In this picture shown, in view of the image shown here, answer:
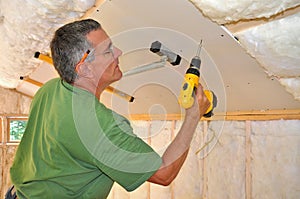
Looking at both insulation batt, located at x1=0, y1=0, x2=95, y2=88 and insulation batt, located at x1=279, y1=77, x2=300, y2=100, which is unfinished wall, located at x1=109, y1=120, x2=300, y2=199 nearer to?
insulation batt, located at x1=279, y1=77, x2=300, y2=100

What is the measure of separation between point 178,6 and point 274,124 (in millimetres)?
917

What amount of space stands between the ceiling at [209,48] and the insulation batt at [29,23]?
15cm

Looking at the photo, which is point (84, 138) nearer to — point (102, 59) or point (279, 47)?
point (102, 59)

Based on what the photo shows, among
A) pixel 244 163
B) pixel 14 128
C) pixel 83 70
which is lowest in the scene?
pixel 244 163

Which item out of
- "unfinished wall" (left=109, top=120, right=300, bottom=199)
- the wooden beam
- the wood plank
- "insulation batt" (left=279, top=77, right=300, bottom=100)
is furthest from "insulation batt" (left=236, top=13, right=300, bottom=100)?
the wooden beam

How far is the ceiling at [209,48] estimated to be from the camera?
1.39m

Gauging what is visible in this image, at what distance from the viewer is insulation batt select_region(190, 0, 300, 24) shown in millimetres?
1137

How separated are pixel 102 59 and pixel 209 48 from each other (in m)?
0.51

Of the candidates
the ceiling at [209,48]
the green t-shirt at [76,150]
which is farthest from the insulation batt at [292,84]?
the green t-shirt at [76,150]

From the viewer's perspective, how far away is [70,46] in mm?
1357

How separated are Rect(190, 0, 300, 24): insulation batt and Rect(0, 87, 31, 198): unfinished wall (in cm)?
340

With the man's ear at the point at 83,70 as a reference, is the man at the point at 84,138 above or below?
below

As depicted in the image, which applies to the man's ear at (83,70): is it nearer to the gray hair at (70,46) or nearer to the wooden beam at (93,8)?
the gray hair at (70,46)

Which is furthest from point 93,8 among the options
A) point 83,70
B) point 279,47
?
point 279,47
